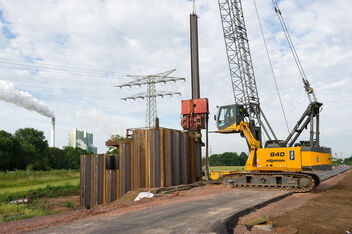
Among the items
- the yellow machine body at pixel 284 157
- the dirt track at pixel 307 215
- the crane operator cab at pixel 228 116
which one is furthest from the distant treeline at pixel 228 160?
the dirt track at pixel 307 215

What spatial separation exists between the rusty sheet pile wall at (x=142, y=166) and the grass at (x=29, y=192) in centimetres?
337

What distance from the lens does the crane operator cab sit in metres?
16.6

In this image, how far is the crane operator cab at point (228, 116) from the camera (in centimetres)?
1659

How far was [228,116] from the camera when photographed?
16844mm

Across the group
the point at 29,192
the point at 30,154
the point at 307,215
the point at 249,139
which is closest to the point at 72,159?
the point at 30,154

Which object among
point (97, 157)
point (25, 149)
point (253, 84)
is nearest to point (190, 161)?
point (97, 157)

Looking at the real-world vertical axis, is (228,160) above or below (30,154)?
below

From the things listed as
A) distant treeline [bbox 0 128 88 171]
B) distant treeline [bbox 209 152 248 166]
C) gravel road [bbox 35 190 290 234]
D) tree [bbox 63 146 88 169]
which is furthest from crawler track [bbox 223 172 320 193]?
distant treeline [bbox 209 152 248 166]

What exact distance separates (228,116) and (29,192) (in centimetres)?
2056

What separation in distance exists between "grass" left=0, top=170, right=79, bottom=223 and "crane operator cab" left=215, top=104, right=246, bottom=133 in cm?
1168

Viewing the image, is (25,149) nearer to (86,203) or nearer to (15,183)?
(15,183)

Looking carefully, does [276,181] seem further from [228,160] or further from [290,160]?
[228,160]

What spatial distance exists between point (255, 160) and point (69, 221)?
11.1 metres

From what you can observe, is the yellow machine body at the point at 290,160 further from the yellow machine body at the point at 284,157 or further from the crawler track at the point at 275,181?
the crawler track at the point at 275,181
